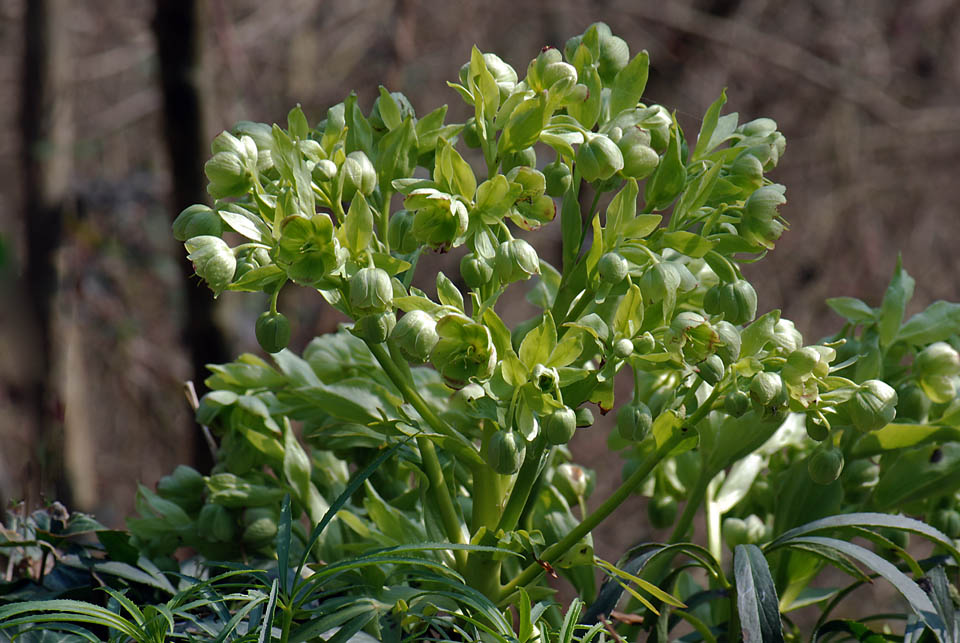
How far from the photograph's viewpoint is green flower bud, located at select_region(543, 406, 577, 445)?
0.47 metres

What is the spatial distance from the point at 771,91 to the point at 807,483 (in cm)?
286

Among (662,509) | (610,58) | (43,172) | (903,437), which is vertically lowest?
(43,172)

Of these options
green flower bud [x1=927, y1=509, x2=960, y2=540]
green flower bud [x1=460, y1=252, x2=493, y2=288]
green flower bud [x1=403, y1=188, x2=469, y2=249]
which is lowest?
green flower bud [x1=927, y1=509, x2=960, y2=540]

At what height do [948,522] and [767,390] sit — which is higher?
[767,390]

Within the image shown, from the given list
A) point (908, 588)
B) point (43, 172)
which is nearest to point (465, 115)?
point (43, 172)

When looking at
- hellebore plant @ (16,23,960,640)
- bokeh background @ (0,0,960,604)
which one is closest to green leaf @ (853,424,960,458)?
hellebore plant @ (16,23,960,640)

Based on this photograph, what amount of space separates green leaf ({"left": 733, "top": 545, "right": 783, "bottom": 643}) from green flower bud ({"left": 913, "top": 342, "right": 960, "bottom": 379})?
17cm

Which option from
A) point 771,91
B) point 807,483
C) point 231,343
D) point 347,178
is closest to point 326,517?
point 347,178

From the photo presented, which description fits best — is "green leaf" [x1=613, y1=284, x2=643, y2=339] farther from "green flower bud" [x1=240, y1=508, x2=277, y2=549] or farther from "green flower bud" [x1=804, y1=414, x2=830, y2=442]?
"green flower bud" [x1=240, y1=508, x2=277, y2=549]

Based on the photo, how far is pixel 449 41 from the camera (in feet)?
10.6

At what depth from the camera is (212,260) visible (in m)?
0.47

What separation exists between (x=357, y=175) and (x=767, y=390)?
0.24 meters

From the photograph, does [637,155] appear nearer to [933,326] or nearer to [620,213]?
[620,213]

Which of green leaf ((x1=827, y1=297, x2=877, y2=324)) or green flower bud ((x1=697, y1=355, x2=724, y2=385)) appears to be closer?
green flower bud ((x1=697, y1=355, x2=724, y2=385))
